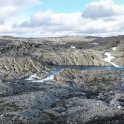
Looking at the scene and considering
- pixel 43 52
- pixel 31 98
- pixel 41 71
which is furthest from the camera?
pixel 43 52

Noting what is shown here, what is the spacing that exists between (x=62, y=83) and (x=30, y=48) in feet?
206

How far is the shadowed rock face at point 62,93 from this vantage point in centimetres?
5362

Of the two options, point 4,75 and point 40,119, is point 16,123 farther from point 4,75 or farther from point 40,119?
point 4,75

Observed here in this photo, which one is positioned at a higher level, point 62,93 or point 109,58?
point 109,58

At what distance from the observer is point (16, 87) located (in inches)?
3214

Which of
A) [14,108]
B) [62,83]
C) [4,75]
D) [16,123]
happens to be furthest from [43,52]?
[16,123]

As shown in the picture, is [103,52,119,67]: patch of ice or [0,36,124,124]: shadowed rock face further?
[103,52,119,67]: patch of ice

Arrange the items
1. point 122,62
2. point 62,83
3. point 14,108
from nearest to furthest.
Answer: point 14,108 < point 62,83 < point 122,62

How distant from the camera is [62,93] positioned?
244 feet

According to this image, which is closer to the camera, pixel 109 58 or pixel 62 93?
pixel 62 93

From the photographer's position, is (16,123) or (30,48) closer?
(16,123)

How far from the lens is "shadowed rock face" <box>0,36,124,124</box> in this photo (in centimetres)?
5362

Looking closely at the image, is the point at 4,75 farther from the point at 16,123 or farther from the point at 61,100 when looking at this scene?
the point at 16,123

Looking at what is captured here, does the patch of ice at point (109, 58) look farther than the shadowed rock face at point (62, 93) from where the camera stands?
Yes
